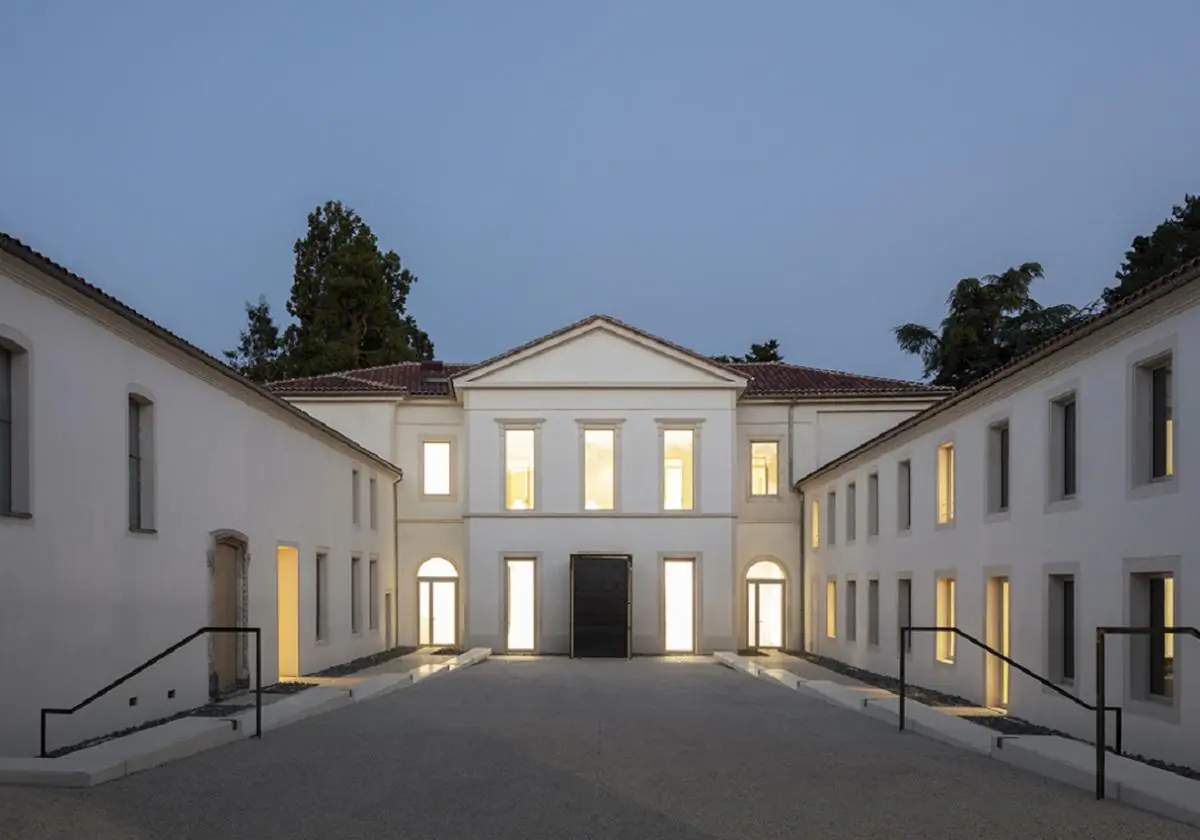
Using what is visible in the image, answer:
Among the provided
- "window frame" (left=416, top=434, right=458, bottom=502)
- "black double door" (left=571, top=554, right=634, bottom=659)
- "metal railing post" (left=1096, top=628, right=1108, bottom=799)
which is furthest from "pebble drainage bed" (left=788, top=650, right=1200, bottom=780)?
"window frame" (left=416, top=434, right=458, bottom=502)

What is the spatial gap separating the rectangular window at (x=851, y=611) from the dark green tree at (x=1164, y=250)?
697 inches

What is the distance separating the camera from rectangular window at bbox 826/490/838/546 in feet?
103

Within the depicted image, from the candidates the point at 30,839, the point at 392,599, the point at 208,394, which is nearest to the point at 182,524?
the point at 208,394

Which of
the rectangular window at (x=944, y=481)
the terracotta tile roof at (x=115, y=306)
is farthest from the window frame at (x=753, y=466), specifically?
the terracotta tile roof at (x=115, y=306)

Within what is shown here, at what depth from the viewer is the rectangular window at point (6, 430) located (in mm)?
11969

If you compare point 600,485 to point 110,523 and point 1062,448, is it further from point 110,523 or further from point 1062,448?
point 110,523

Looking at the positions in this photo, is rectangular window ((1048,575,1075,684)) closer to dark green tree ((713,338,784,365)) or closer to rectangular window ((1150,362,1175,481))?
rectangular window ((1150,362,1175,481))

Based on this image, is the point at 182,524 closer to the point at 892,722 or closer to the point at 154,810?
the point at 154,810

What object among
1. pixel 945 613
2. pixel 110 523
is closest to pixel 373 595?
pixel 945 613

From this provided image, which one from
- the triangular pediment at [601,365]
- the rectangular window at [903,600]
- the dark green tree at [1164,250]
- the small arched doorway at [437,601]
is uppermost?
the dark green tree at [1164,250]

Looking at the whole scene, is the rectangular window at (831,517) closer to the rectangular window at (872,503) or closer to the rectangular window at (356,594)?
the rectangular window at (872,503)

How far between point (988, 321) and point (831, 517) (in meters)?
18.5

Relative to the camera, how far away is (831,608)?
31.2 metres

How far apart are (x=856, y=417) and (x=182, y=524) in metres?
23.6
